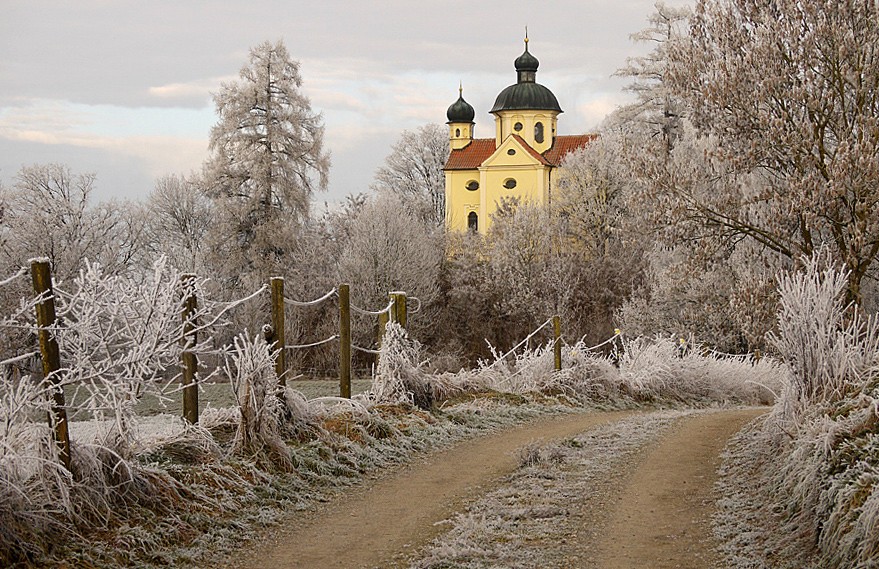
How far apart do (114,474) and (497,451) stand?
192 inches

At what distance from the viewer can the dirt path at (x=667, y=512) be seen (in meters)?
6.02

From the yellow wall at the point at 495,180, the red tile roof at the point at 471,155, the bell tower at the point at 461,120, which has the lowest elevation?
the yellow wall at the point at 495,180

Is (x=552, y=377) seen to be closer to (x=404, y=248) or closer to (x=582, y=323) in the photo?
(x=404, y=248)

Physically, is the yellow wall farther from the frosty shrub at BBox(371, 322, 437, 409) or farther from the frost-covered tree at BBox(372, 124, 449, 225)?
the frosty shrub at BBox(371, 322, 437, 409)

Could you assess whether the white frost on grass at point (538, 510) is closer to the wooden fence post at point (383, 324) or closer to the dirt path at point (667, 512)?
the dirt path at point (667, 512)

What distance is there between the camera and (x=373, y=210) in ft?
117

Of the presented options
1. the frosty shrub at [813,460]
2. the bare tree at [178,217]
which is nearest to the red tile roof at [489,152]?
the bare tree at [178,217]

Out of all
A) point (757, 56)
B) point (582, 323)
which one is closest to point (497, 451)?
point (757, 56)

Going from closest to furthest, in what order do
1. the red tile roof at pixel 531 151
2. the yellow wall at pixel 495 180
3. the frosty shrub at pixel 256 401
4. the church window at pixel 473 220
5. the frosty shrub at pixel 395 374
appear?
the frosty shrub at pixel 256 401 → the frosty shrub at pixel 395 374 → the red tile roof at pixel 531 151 → the yellow wall at pixel 495 180 → the church window at pixel 473 220

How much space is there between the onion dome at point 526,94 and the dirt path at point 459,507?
53.9 metres

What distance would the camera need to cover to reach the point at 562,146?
62.8m

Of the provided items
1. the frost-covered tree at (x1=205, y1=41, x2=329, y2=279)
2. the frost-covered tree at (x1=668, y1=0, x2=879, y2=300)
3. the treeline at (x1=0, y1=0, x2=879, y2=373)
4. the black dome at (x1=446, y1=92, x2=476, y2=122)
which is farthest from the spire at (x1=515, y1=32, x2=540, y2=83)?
the frost-covered tree at (x1=668, y1=0, x2=879, y2=300)

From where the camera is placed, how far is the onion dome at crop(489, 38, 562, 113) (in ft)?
205

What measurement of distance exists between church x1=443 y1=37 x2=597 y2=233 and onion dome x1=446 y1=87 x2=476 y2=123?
1985mm
